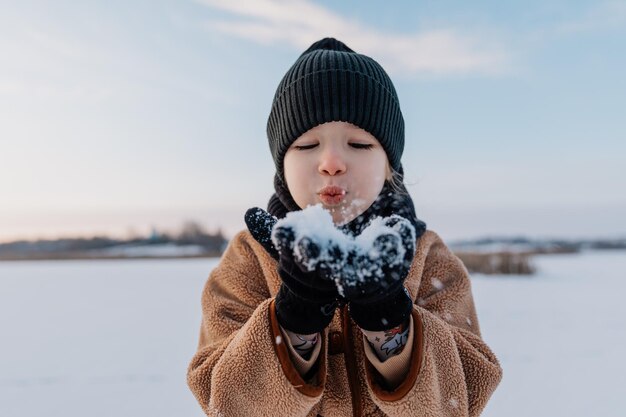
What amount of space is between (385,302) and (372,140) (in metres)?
0.51

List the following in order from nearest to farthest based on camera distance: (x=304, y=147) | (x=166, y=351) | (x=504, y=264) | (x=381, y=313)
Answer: (x=381, y=313) → (x=304, y=147) → (x=166, y=351) → (x=504, y=264)

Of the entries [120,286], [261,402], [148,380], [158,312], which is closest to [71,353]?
[148,380]

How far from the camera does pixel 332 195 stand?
1287 mm

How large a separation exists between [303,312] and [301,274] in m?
0.13

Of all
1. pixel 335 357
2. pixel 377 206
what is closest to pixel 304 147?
pixel 377 206

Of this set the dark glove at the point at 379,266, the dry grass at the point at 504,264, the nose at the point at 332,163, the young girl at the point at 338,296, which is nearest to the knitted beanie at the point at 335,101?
the young girl at the point at 338,296

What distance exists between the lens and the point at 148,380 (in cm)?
437

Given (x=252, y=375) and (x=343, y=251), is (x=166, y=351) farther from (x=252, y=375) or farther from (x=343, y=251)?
(x=343, y=251)

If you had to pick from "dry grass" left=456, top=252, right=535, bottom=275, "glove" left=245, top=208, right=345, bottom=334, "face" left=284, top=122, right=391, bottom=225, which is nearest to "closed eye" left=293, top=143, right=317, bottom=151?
"face" left=284, top=122, right=391, bottom=225

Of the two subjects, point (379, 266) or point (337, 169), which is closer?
point (379, 266)

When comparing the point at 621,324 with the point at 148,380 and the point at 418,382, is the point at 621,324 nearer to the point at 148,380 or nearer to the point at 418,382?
the point at 148,380

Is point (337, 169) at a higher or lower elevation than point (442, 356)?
higher

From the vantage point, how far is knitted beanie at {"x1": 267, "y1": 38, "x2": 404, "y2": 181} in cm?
141

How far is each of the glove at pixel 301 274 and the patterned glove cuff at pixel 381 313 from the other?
0.06 m
